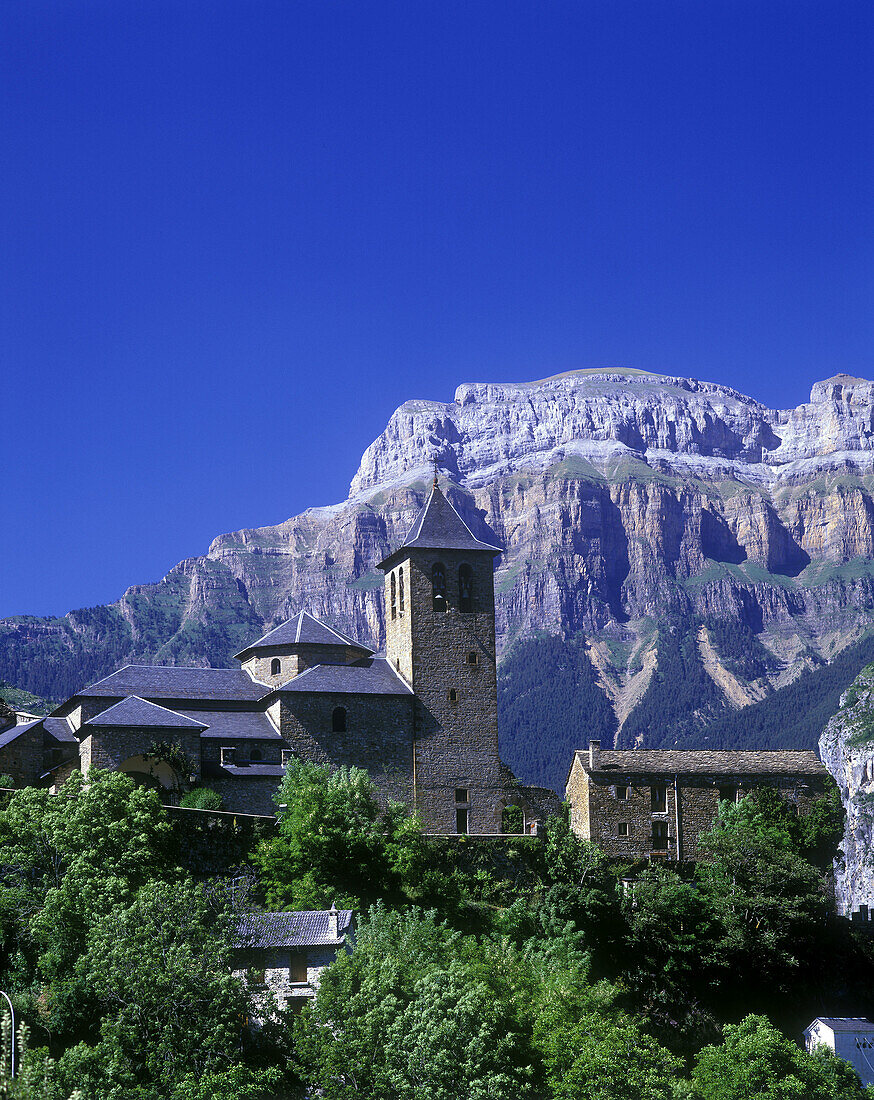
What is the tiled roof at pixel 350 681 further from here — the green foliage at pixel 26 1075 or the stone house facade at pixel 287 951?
the green foliage at pixel 26 1075

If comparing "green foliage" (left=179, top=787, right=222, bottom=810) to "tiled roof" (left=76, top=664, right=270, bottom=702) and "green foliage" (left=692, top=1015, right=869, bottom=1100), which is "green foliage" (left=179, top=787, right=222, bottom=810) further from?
"green foliage" (left=692, top=1015, right=869, bottom=1100)

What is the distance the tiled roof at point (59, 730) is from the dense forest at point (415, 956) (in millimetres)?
12086

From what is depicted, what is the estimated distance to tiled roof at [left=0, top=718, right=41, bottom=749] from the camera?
214 ft

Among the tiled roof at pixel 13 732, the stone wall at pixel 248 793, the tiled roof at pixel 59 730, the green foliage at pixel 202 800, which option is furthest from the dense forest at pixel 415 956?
the tiled roof at pixel 59 730

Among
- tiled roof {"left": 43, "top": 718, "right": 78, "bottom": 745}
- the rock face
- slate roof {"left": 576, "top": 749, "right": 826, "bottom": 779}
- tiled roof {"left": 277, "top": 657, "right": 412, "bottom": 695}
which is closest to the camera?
tiled roof {"left": 43, "top": 718, "right": 78, "bottom": 745}

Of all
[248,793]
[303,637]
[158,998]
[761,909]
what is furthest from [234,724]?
[761,909]

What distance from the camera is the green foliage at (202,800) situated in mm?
61250

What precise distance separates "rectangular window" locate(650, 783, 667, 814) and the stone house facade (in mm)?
23422

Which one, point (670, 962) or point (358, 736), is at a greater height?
point (358, 736)

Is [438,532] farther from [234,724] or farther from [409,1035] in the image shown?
[409,1035]

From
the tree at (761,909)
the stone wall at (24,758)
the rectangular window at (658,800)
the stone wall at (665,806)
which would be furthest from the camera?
the rectangular window at (658,800)

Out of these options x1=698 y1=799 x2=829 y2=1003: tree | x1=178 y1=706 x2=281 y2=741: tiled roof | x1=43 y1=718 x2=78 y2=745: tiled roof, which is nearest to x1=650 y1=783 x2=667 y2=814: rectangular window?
x1=698 y1=799 x2=829 y2=1003: tree

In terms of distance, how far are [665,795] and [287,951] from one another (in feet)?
87.5

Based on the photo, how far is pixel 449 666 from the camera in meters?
72.1
